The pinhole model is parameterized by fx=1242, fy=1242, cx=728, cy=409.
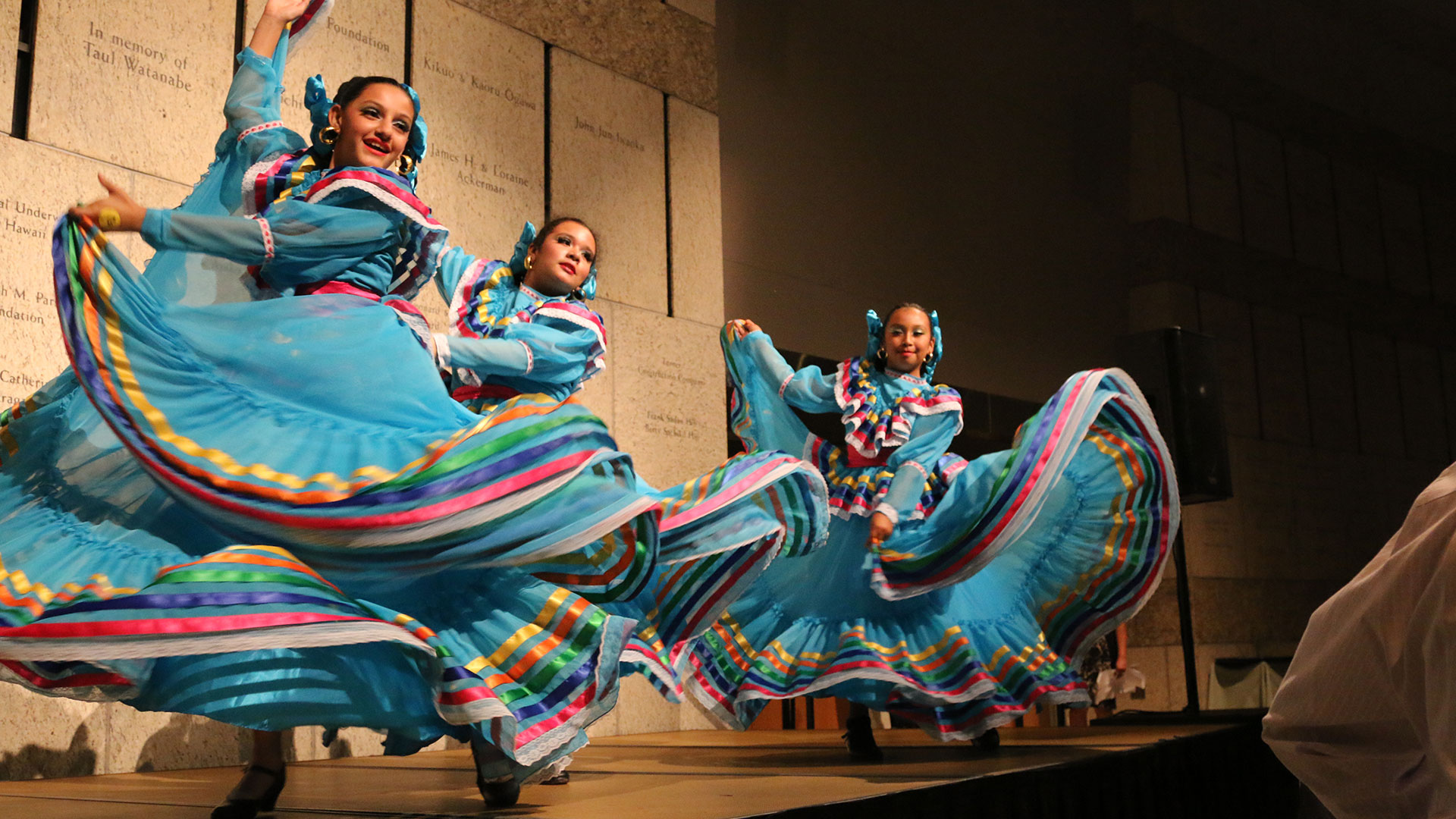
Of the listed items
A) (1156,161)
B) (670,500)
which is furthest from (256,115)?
(1156,161)

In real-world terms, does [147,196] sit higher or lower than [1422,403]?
lower

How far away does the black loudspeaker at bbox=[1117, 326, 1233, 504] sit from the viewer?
5.55 meters

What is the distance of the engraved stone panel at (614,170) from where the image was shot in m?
5.62

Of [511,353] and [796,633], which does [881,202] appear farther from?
[511,353]

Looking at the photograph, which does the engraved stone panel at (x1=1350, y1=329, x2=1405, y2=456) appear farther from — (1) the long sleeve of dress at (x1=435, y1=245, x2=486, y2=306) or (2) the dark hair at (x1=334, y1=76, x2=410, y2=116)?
(2) the dark hair at (x1=334, y1=76, x2=410, y2=116)

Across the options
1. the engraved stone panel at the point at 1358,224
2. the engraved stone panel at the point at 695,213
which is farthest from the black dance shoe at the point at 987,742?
the engraved stone panel at the point at 1358,224

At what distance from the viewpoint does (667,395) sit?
581 cm

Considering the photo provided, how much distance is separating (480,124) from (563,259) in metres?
2.10

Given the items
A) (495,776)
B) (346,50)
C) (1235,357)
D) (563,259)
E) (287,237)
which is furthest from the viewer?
(1235,357)

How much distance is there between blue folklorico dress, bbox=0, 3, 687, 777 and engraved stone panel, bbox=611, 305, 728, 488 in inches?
120

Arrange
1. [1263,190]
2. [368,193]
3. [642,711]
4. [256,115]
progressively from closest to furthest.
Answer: [368,193] < [256,115] < [642,711] < [1263,190]

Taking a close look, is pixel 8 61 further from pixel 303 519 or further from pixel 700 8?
pixel 700 8

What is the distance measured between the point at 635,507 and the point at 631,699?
133 inches

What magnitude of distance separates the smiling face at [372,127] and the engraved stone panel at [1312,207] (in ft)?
28.7
